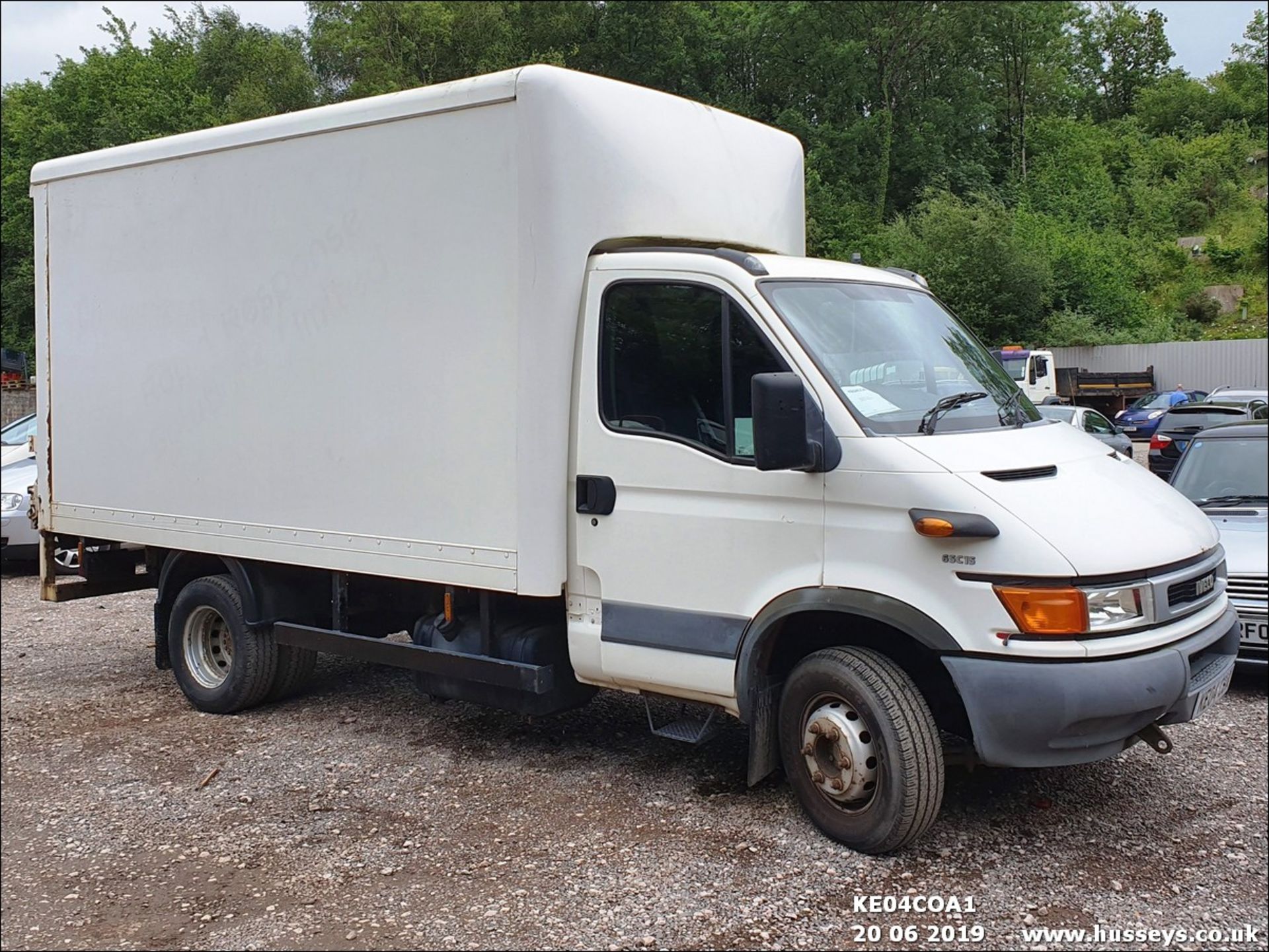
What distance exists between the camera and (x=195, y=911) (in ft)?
14.6

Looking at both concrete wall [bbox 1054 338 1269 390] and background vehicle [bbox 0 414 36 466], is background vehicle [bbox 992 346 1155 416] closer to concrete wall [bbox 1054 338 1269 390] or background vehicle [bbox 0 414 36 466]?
concrete wall [bbox 1054 338 1269 390]

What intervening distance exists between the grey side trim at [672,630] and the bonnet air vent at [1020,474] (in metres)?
1.21

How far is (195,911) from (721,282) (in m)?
3.36

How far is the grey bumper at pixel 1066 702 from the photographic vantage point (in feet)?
13.9

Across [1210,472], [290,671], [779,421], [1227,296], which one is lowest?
[290,671]

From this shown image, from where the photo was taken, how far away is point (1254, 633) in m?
6.77

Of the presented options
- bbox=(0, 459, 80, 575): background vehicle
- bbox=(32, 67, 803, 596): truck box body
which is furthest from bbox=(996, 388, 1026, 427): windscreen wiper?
bbox=(0, 459, 80, 575): background vehicle

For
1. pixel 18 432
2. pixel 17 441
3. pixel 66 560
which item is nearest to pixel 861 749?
pixel 66 560

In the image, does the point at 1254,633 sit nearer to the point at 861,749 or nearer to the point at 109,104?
the point at 861,749

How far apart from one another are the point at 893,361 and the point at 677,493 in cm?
112

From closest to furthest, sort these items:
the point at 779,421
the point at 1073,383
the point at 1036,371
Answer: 1. the point at 779,421
2. the point at 1073,383
3. the point at 1036,371

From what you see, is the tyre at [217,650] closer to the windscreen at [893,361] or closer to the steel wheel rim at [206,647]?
the steel wheel rim at [206,647]

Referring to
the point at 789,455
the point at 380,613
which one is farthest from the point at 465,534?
the point at 789,455

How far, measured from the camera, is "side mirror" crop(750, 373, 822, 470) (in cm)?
444
